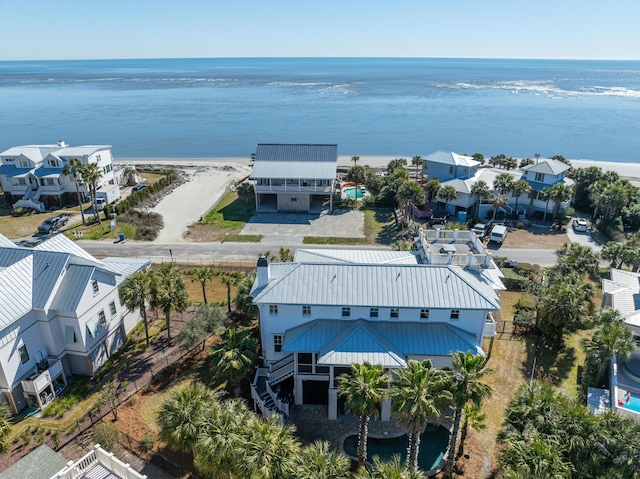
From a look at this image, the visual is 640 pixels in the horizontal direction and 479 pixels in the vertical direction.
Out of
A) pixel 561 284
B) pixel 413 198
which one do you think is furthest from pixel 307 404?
pixel 413 198

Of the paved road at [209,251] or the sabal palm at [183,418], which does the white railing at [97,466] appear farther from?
the paved road at [209,251]

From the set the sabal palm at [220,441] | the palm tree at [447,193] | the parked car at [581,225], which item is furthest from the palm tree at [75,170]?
the parked car at [581,225]

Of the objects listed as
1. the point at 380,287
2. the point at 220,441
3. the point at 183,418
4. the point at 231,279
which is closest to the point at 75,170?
the point at 231,279

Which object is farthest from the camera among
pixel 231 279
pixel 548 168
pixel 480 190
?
pixel 548 168

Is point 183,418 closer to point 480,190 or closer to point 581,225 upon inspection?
point 480,190

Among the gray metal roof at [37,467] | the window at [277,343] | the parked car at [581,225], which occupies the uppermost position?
the gray metal roof at [37,467]

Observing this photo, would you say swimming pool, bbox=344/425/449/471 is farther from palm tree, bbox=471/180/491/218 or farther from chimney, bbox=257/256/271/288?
palm tree, bbox=471/180/491/218

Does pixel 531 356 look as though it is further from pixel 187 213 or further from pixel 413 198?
pixel 187 213
